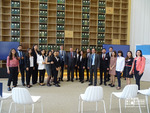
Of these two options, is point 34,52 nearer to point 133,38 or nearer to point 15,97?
point 15,97

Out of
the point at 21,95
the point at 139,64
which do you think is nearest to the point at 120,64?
the point at 139,64

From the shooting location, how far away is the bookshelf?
7.77 meters

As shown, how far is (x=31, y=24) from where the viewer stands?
8.11m

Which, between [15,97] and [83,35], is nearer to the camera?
[15,97]

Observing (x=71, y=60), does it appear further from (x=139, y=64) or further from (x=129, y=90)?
(x=129, y=90)

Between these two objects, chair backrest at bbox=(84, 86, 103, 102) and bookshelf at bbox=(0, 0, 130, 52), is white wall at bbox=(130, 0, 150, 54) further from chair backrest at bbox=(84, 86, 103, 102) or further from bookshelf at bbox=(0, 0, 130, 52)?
chair backrest at bbox=(84, 86, 103, 102)

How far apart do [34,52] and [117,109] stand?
143 inches

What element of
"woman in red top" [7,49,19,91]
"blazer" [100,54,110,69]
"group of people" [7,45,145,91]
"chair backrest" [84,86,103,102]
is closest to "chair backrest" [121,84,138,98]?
"chair backrest" [84,86,103,102]

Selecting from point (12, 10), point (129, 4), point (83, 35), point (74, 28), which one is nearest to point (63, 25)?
point (74, 28)

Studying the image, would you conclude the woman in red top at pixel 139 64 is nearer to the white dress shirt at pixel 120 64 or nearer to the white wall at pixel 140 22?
the white dress shirt at pixel 120 64

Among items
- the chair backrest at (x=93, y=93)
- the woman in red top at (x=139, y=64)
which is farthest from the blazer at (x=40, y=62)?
the woman in red top at (x=139, y=64)

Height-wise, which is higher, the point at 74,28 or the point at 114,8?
the point at 114,8

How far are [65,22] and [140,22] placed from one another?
430 centimetres

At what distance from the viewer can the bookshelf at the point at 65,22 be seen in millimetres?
7773
